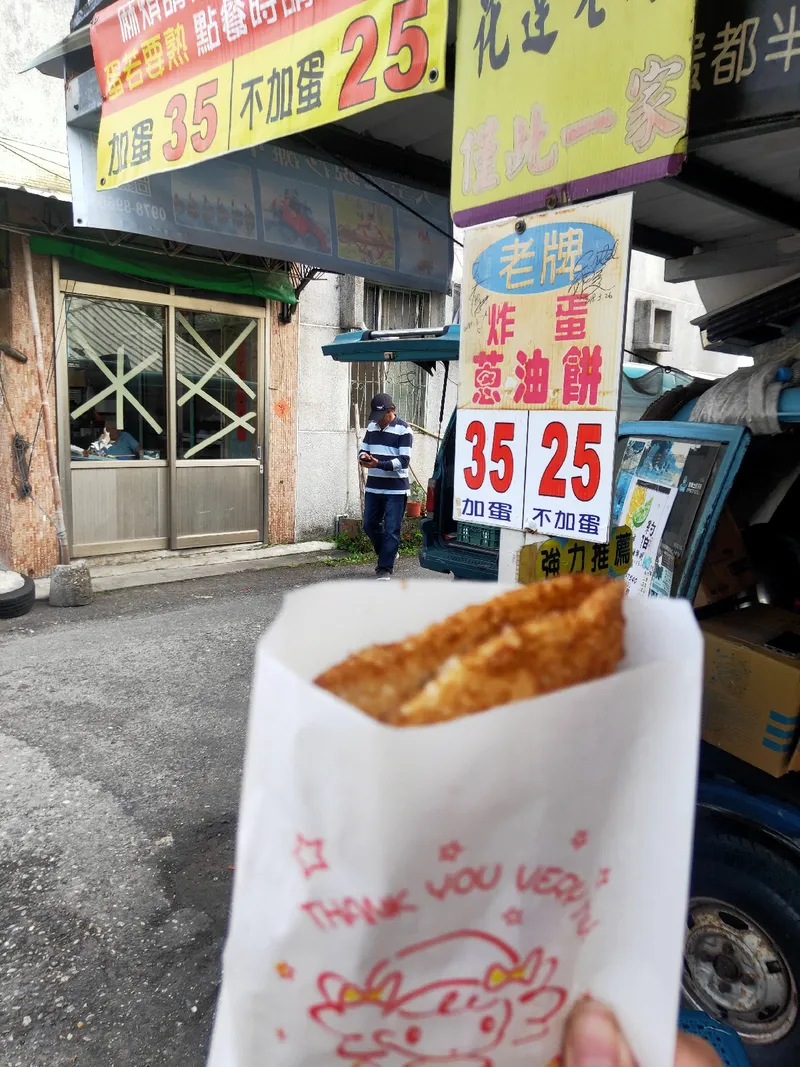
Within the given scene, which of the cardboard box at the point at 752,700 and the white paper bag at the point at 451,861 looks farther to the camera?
the cardboard box at the point at 752,700

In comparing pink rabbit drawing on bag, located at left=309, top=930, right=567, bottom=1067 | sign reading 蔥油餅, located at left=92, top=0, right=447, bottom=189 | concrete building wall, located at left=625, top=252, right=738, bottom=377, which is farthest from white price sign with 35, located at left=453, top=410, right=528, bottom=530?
concrete building wall, located at left=625, top=252, right=738, bottom=377

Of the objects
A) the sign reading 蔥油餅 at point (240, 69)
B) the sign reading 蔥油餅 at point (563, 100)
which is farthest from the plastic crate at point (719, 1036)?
the sign reading 蔥油餅 at point (240, 69)

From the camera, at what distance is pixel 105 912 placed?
3.11 meters

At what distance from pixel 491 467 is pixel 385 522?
589 centimetres

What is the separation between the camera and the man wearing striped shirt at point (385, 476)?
855cm

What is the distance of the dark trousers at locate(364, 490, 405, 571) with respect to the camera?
870cm

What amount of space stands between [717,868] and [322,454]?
9.23m

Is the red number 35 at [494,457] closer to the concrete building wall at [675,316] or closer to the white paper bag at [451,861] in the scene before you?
the white paper bag at [451,861]

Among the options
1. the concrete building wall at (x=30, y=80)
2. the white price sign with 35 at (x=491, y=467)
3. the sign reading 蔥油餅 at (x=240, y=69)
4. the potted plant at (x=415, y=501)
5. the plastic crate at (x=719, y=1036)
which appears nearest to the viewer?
the plastic crate at (x=719, y=1036)

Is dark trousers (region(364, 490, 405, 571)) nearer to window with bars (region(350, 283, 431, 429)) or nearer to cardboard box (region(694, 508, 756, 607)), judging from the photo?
window with bars (region(350, 283, 431, 429))

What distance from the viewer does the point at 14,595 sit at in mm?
7051

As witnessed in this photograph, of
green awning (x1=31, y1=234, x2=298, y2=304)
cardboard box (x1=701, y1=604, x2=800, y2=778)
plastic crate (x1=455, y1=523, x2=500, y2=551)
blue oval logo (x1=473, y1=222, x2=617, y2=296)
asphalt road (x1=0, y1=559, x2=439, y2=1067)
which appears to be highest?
green awning (x1=31, y1=234, x2=298, y2=304)

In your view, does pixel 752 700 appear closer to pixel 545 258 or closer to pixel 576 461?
pixel 576 461

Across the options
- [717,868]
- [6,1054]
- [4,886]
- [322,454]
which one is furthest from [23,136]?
[717,868]
